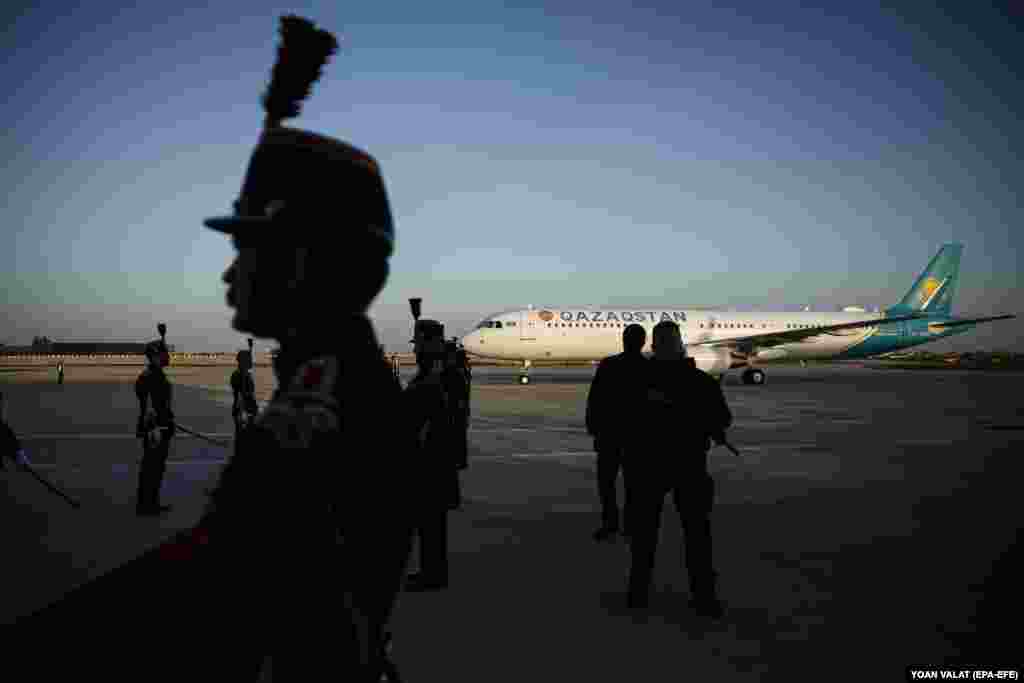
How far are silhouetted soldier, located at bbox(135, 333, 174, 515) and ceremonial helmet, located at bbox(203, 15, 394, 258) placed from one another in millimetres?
6522

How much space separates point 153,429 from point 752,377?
2877 cm

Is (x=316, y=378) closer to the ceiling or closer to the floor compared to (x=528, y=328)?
closer to the floor

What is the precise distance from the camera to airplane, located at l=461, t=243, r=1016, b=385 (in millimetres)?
30938

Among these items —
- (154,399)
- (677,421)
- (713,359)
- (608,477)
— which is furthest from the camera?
(713,359)

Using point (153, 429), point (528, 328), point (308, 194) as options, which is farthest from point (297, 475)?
point (528, 328)

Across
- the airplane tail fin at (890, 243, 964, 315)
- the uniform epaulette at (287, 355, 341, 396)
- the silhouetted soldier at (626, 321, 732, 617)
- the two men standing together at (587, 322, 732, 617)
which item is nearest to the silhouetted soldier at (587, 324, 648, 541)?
the two men standing together at (587, 322, 732, 617)

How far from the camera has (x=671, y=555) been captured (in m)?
5.89

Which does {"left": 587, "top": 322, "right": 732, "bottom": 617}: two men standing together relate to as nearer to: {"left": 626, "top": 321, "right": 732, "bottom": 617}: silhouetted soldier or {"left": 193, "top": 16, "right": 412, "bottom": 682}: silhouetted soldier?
{"left": 626, "top": 321, "right": 732, "bottom": 617}: silhouetted soldier

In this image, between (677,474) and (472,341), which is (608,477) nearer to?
(677,474)

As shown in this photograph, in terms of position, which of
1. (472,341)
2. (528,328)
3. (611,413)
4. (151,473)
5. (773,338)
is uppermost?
(528,328)

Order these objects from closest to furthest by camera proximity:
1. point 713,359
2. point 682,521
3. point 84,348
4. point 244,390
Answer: point 682,521 < point 244,390 < point 713,359 < point 84,348

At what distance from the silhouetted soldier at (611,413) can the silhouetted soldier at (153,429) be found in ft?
14.6

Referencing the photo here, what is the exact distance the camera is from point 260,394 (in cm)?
2298

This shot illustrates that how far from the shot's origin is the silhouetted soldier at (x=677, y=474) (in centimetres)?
461
